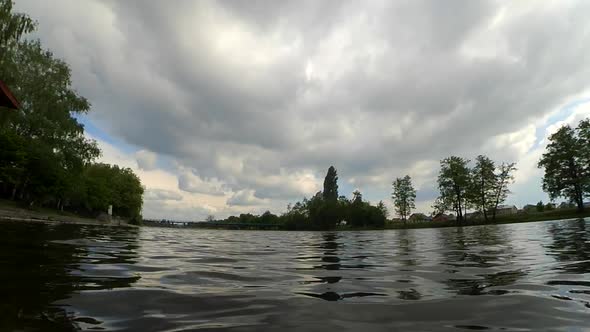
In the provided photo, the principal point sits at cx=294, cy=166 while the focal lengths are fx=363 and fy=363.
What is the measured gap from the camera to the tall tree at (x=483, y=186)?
7570cm

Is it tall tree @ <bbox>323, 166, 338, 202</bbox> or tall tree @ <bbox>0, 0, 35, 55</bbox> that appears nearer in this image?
tall tree @ <bbox>0, 0, 35, 55</bbox>

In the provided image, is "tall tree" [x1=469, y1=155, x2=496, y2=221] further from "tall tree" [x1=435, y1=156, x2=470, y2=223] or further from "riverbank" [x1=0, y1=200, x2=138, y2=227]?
"riverbank" [x1=0, y1=200, x2=138, y2=227]

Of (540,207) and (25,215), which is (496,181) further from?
(25,215)

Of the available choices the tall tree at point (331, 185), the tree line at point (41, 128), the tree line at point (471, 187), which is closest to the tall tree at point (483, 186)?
the tree line at point (471, 187)

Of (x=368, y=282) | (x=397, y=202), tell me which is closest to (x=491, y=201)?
(x=397, y=202)

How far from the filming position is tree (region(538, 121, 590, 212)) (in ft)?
196

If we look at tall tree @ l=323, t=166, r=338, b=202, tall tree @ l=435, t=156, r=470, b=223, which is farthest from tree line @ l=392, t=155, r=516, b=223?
tall tree @ l=323, t=166, r=338, b=202

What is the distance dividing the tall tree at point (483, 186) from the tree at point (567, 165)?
11.2m

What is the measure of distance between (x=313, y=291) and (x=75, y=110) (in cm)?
3832

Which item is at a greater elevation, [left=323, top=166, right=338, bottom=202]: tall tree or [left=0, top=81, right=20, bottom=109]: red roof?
[left=323, top=166, right=338, bottom=202]: tall tree

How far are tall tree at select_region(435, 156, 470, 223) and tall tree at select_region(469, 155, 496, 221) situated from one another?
1504 mm

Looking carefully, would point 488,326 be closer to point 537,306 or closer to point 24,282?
point 537,306

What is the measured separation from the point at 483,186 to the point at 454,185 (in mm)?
5756

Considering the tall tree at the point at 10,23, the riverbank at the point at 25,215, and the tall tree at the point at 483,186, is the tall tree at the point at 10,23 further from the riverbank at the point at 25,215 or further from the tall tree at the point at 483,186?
the tall tree at the point at 483,186
